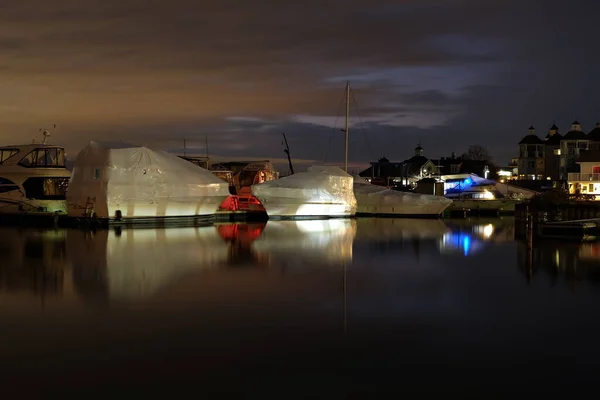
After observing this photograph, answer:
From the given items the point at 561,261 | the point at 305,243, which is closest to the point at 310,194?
the point at 305,243

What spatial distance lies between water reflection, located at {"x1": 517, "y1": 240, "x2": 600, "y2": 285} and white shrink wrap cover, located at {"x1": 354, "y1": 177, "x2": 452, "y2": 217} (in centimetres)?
2251

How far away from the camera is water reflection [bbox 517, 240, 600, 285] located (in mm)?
20109

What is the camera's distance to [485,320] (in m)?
13.6

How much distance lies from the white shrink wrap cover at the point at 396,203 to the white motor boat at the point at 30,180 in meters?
24.9

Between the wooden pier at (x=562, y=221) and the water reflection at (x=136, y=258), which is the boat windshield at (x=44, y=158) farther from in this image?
the wooden pier at (x=562, y=221)

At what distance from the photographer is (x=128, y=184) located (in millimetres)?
36875

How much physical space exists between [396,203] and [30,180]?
2895cm

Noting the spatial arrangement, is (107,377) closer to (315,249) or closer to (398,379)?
(398,379)

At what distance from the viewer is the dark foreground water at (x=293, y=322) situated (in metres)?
9.44

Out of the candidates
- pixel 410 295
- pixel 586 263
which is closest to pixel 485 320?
pixel 410 295

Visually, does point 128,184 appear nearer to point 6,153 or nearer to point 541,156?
point 6,153

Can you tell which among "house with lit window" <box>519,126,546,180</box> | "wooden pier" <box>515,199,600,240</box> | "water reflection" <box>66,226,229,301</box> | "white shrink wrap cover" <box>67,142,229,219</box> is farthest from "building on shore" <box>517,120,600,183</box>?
"water reflection" <box>66,226,229,301</box>

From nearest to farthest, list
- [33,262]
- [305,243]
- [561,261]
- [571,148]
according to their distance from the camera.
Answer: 1. [33,262]
2. [561,261]
3. [305,243]
4. [571,148]

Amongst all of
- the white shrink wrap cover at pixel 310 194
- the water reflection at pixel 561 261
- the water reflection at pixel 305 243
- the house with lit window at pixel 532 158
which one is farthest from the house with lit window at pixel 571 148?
the water reflection at pixel 561 261
